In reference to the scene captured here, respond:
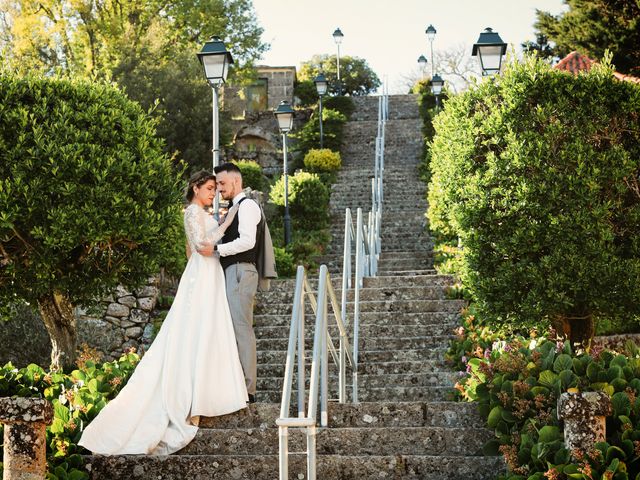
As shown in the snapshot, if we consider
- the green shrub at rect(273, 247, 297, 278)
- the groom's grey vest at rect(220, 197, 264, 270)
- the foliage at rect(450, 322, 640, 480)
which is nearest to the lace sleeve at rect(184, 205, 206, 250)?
the groom's grey vest at rect(220, 197, 264, 270)

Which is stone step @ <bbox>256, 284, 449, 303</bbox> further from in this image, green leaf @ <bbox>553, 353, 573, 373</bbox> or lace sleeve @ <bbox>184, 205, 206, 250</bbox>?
green leaf @ <bbox>553, 353, 573, 373</bbox>

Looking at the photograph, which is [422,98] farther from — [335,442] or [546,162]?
[335,442]

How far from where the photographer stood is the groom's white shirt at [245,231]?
7.02 metres

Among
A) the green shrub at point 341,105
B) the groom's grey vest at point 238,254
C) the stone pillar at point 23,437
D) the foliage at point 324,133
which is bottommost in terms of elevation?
the stone pillar at point 23,437

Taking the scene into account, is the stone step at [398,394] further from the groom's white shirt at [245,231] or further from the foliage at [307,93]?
the foliage at [307,93]

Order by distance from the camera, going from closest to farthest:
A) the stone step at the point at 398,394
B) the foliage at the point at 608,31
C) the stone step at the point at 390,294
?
1. the stone step at the point at 398,394
2. the stone step at the point at 390,294
3. the foliage at the point at 608,31

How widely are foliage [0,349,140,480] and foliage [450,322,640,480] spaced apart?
2.69m

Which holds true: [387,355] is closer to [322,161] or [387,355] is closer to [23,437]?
[23,437]

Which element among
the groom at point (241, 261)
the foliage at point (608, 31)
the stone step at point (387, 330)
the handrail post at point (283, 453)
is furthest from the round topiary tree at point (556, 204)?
the foliage at point (608, 31)

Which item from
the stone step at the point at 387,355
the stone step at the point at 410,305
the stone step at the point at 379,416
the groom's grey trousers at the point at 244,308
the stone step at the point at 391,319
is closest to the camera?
the stone step at the point at 379,416

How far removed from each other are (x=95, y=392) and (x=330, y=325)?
3.87m

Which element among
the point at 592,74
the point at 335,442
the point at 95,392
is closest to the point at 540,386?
the point at 335,442

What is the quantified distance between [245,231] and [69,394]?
71.0 inches

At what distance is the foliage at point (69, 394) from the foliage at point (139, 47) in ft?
48.7
